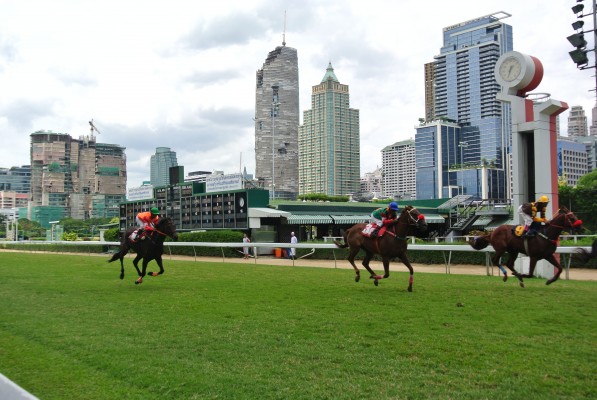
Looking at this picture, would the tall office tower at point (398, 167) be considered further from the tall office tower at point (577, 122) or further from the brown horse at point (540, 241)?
the brown horse at point (540, 241)

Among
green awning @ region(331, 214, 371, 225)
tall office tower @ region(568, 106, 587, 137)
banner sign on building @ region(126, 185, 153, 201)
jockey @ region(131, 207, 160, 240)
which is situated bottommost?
green awning @ region(331, 214, 371, 225)

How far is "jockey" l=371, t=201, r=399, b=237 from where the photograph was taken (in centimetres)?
1192

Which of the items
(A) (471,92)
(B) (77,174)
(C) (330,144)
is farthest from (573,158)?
(B) (77,174)

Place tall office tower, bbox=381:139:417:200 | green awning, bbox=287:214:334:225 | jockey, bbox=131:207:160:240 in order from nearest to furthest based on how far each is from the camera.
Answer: jockey, bbox=131:207:160:240 → green awning, bbox=287:214:334:225 → tall office tower, bbox=381:139:417:200

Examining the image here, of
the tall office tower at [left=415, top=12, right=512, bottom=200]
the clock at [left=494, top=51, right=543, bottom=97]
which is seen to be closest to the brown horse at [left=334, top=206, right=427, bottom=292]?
the clock at [left=494, top=51, right=543, bottom=97]

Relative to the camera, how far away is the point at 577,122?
165375 millimetres

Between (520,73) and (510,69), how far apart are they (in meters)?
0.45

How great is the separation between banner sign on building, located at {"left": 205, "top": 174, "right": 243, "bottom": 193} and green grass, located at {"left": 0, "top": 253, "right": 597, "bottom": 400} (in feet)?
71.7

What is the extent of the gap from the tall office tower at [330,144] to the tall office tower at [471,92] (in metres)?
19.0

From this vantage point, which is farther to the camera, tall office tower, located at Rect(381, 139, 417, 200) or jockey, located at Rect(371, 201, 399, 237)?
tall office tower, located at Rect(381, 139, 417, 200)

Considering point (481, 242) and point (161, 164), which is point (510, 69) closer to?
point (481, 242)

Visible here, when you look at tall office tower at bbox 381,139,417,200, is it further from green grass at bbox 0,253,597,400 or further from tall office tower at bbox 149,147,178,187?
green grass at bbox 0,253,597,400

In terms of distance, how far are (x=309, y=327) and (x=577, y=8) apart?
52.3 ft

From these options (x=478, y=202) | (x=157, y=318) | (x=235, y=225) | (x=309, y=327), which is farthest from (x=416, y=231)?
(x=478, y=202)
